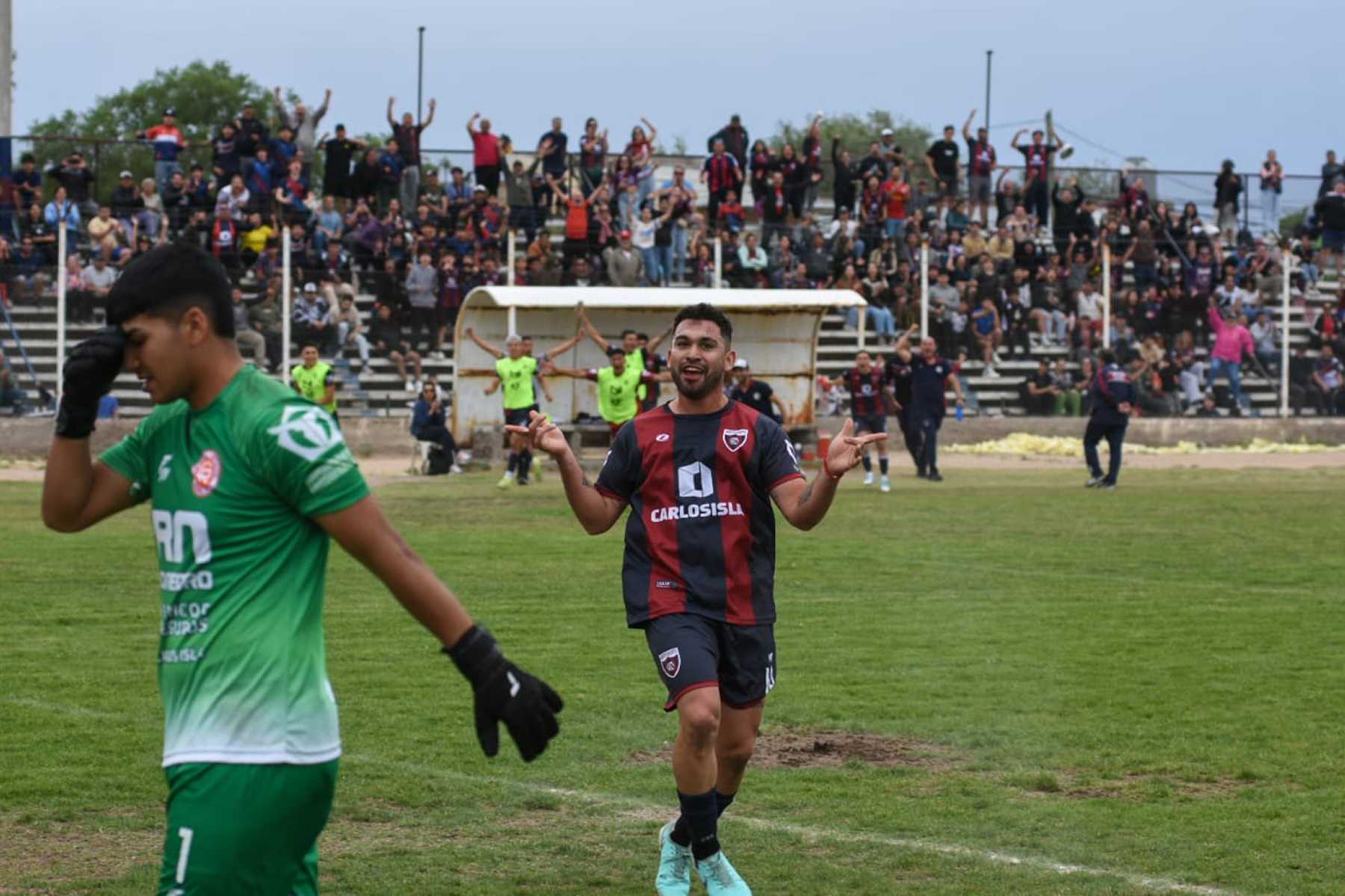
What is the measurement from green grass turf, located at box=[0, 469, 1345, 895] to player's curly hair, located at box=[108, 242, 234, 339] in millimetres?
3214

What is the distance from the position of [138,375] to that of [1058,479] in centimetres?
2469

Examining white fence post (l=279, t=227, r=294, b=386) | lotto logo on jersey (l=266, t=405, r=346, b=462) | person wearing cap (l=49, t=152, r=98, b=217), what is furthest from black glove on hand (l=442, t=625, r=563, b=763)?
person wearing cap (l=49, t=152, r=98, b=217)

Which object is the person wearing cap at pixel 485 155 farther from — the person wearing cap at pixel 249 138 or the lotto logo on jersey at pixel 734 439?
the lotto logo on jersey at pixel 734 439

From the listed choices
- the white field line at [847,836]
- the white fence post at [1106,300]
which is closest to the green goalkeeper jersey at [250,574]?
the white field line at [847,836]

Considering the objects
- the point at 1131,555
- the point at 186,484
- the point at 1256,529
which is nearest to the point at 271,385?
the point at 186,484

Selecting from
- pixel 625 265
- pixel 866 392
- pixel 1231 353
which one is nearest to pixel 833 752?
pixel 866 392

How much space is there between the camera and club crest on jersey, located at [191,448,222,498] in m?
4.06

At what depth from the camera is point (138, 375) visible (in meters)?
4.26

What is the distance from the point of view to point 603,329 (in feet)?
100

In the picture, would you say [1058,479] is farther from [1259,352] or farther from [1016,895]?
[1016,895]

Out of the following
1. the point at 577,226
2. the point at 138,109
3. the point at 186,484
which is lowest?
the point at 186,484

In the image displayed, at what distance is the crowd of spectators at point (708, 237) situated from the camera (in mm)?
32219

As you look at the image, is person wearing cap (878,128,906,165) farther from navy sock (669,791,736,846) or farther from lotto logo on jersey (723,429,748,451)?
navy sock (669,791,736,846)

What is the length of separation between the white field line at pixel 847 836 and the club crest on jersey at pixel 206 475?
3948 millimetres
